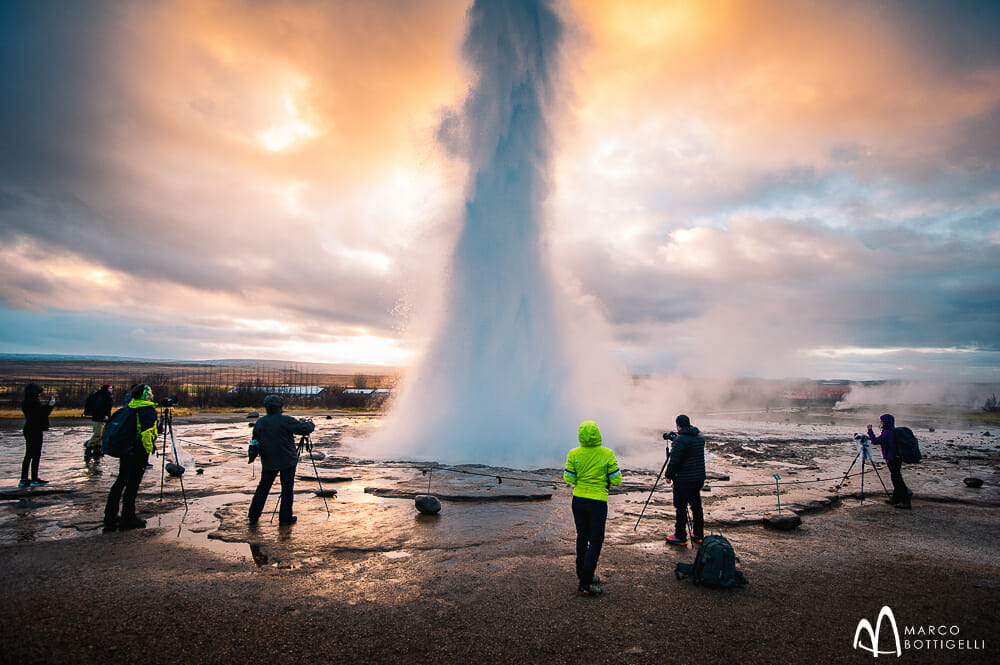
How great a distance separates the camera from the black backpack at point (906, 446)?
35.5 feet

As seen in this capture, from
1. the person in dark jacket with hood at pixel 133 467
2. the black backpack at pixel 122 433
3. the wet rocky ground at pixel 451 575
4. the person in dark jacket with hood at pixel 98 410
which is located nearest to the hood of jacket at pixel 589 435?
the wet rocky ground at pixel 451 575

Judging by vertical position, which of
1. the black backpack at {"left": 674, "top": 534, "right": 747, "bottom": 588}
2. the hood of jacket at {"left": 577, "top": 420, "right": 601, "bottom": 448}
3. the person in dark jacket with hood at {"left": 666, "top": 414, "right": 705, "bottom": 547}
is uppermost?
the hood of jacket at {"left": 577, "top": 420, "right": 601, "bottom": 448}

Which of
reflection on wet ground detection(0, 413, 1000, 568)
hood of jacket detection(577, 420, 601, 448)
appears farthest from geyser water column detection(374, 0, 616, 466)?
hood of jacket detection(577, 420, 601, 448)

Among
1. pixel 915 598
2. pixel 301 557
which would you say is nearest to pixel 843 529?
pixel 915 598

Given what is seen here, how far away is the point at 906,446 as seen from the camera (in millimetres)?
10898

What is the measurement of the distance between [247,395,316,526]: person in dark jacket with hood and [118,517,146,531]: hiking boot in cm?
167

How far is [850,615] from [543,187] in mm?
18290

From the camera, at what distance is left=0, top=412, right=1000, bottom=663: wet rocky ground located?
4594 mm

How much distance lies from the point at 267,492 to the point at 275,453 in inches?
25.9

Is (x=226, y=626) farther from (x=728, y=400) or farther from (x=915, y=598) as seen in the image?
(x=728, y=400)

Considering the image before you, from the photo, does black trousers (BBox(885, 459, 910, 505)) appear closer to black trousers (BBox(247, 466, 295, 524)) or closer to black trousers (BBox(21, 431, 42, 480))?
black trousers (BBox(247, 466, 295, 524))

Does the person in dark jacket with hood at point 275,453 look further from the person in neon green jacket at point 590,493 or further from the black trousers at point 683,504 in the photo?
the black trousers at point 683,504

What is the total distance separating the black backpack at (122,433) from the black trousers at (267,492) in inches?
83.0

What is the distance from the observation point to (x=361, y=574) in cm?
637
